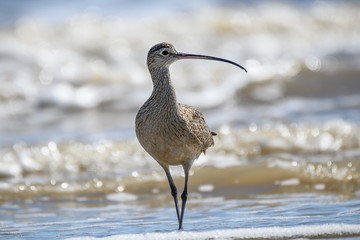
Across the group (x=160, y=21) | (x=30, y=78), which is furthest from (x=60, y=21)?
(x=30, y=78)

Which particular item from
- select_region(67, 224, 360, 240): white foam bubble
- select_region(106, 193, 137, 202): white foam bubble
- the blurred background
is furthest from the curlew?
the blurred background

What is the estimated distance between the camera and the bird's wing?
5.82 meters

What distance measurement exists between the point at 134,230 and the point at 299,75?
801 cm

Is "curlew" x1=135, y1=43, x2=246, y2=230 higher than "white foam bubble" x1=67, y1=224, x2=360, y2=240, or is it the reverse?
"curlew" x1=135, y1=43, x2=246, y2=230

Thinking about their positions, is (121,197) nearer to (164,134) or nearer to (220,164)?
(220,164)

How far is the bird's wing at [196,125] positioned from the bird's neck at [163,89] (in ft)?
0.77

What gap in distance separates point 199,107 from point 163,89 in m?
6.21

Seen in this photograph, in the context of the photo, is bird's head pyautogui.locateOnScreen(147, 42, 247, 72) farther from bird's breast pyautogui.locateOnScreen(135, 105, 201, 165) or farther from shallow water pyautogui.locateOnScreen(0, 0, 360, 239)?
shallow water pyautogui.locateOnScreen(0, 0, 360, 239)

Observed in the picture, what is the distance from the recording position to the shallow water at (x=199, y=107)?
6297 millimetres

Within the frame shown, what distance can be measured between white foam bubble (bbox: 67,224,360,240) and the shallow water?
0.02 m

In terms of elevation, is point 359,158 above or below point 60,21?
below

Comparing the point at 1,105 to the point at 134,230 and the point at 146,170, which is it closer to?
the point at 146,170

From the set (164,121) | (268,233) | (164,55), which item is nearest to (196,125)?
(164,121)

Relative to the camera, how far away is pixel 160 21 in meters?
16.0
